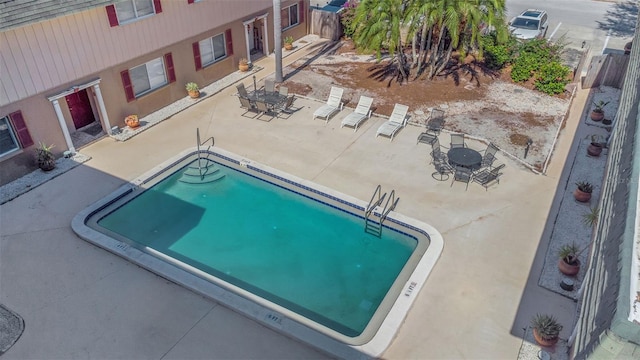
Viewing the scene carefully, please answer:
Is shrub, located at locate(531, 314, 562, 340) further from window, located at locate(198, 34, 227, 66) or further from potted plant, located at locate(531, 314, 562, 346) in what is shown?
window, located at locate(198, 34, 227, 66)

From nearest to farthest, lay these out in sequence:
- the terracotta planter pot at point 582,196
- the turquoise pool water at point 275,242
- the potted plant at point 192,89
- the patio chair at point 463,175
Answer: the turquoise pool water at point 275,242, the terracotta planter pot at point 582,196, the patio chair at point 463,175, the potted plant at point 192,89

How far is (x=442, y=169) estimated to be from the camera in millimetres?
15875

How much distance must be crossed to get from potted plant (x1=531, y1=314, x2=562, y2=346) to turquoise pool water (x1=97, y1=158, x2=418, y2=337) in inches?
142

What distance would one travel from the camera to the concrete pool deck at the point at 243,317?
10.3 m

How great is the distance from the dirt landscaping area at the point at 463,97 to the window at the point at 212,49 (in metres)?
3.41

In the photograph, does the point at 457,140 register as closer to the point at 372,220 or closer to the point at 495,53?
the point at 372,220

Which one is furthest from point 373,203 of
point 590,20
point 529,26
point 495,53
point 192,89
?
point 590,20

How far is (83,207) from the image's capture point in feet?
46.5

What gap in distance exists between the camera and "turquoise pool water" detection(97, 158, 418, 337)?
11.8 m

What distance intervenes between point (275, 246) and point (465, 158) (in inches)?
280

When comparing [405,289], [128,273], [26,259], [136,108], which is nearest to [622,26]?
[405,289]

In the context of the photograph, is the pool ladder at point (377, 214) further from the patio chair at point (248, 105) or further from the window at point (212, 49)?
the window at point (212, 49)

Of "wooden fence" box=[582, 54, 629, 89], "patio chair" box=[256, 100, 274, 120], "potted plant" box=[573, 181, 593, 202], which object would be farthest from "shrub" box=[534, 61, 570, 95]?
"patio chair" box=[256, 100, 274, 120]

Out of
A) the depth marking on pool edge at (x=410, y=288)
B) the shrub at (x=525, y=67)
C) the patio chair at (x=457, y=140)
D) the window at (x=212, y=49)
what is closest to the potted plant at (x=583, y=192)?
the patio chair at (x=457, y=140)
